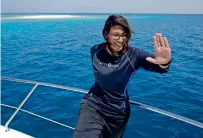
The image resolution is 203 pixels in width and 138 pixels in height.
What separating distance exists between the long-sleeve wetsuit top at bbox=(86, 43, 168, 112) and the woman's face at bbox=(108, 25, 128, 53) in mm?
99

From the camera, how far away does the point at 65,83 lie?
10688mm

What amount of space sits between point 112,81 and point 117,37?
46 centimetres

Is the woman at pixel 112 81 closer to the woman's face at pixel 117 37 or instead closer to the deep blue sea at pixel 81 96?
the woman's face at pixel 117 37

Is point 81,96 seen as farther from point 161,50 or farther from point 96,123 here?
point 161,50

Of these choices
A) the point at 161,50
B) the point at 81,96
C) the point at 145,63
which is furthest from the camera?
the point at 81,96

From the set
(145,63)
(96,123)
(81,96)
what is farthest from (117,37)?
(81,96)

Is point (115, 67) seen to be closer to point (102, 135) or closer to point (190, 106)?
point (102, 135)

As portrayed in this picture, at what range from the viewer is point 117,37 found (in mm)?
2271

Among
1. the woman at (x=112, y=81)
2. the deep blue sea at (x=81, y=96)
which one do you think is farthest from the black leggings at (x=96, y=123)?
the deep blue sea at (x=81, y=96)

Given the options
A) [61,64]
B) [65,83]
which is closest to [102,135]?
[65,83]

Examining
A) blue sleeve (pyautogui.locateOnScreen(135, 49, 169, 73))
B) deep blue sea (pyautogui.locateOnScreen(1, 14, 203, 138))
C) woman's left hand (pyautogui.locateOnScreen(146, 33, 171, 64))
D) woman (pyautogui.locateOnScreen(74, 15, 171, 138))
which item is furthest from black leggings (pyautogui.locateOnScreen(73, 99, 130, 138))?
deep blue sea (pyautogui.locateOnScreen(1, 14, 203, 138))

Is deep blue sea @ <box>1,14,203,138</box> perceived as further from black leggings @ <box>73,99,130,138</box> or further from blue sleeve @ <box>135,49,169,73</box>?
black leggings @ <box>73,99,130,138</box>

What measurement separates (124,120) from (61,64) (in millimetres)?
12650

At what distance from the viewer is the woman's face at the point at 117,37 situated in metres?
2.25
